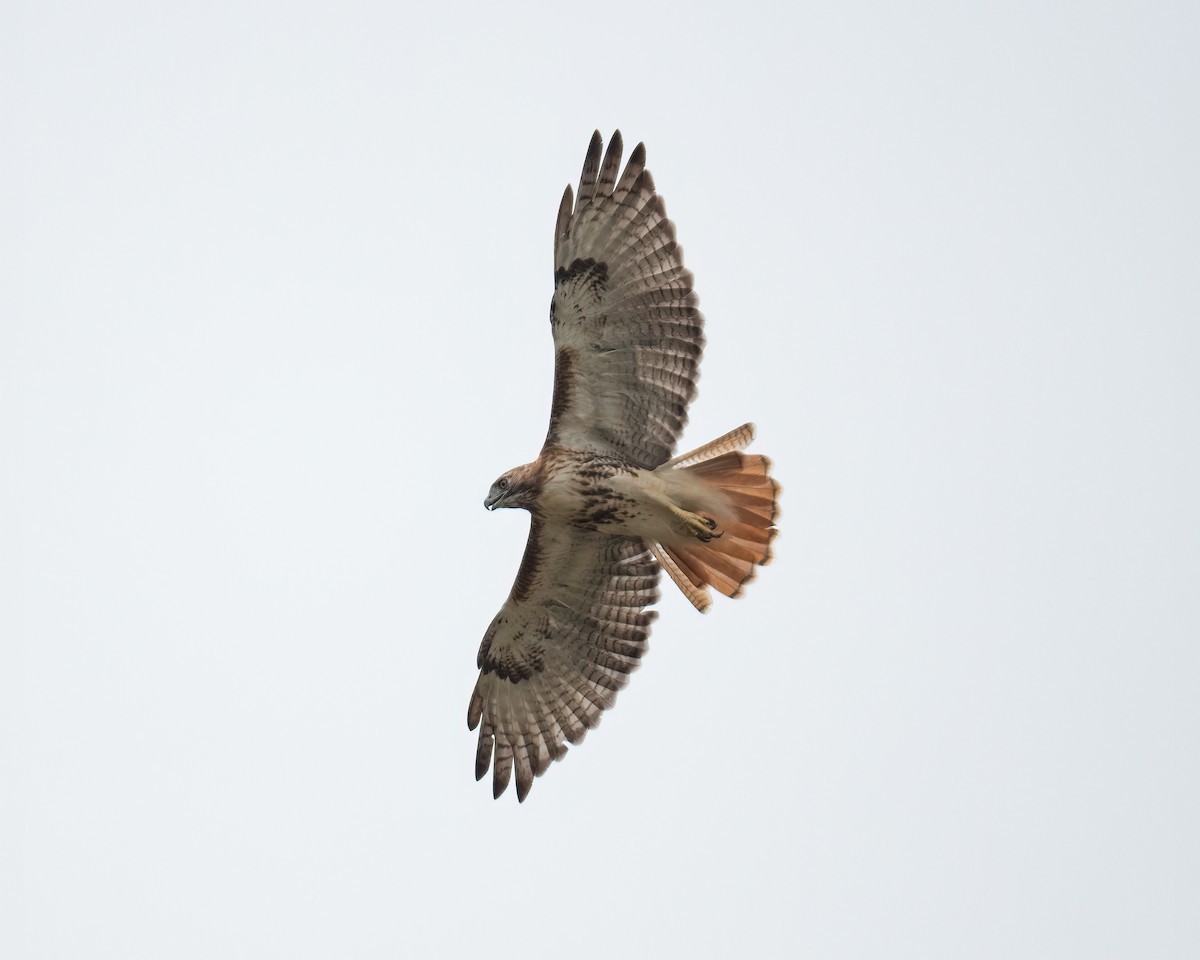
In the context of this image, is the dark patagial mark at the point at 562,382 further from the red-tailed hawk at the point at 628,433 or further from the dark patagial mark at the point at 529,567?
the dark patagial mark at the point at 529,567

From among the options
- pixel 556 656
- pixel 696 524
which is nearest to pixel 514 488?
pixel 696 524

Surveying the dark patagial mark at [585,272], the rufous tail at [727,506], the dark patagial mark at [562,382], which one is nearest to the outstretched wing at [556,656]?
the rufous tail at [727,506]

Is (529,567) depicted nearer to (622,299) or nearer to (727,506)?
(727,506)

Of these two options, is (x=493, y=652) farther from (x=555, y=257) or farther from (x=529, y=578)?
(x=555, y=257)

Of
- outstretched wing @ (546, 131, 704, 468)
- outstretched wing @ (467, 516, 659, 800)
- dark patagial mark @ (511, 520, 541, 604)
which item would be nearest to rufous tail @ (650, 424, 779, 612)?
outstretched wing @ (546, 131, 704, 468)

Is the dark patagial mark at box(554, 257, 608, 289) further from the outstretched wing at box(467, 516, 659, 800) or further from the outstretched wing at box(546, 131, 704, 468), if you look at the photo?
the outstretched wing at box(467, 516, 659, 800)

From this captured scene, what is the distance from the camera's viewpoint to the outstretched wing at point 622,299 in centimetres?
1162

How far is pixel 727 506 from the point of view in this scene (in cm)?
1183

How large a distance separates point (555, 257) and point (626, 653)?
2.92 m

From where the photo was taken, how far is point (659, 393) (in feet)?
38.7

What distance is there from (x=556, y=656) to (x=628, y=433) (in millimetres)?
1900

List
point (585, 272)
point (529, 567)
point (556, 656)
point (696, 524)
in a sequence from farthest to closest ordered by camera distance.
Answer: point (556, 656) → point (529, 567) → point (696, 524) → point (585, 272)

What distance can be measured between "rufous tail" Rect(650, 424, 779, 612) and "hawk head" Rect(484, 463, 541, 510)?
0.83m

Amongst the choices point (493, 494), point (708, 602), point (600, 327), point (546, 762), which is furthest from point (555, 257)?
point (546, 762)
